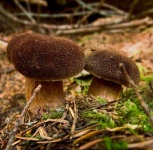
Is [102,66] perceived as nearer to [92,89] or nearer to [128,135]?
[92,89]

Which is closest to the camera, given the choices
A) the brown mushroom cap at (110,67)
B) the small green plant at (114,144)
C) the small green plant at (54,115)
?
the small green plant at (114,144)

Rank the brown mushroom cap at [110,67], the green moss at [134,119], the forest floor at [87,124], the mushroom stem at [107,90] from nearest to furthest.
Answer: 1. the forest floor at [87,124]
2. the green moss at [134,119]
3. the brown mushroom cap at [110,67]
4. the mushroom stem at [107,90]

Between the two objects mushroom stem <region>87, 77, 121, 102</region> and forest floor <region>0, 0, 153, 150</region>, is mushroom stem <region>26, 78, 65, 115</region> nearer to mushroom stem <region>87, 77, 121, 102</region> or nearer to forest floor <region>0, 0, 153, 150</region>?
forest floor <region>0, 0, 153, 150</region>

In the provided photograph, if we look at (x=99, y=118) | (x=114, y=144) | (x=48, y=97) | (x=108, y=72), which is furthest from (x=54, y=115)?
(x=114, y=144)

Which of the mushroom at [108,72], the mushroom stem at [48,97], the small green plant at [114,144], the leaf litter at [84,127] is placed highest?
the mushroom at [108,72]

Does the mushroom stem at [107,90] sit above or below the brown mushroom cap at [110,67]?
below

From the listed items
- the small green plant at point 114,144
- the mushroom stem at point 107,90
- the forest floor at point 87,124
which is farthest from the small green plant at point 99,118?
the mushroom stem at point 107,90

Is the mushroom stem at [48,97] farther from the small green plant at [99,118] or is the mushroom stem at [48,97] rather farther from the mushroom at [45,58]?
the small green plant at [99,118]

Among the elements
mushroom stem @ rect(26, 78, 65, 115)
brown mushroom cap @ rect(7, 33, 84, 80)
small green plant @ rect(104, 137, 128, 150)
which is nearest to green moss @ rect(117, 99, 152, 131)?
small green plant @ rect(104, 137, 128, 150)

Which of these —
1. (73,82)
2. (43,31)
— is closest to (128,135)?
(73,82)
